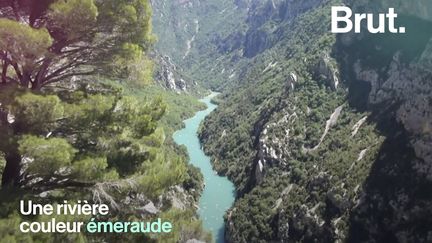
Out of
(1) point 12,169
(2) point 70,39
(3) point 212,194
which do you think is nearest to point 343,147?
(3) point 212,194

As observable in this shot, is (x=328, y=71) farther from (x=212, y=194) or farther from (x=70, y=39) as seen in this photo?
(x=70, y=39)

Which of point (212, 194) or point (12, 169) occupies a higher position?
point (12, 169)

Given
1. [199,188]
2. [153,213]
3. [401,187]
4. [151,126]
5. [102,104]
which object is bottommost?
[199,188]

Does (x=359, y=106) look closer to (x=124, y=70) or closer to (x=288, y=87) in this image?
(x=288, y=87)

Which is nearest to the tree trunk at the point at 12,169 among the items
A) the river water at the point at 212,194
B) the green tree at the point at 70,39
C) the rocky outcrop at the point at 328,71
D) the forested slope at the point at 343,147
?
the green tree at the point at 70,39

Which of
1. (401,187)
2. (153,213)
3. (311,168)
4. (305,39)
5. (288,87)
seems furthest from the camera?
(305,39)

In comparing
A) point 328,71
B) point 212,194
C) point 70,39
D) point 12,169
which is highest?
point 70,39

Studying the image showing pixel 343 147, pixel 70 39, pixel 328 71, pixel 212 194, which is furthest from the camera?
pixel 328 71

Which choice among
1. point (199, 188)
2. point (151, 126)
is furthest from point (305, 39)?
point (151, 126)

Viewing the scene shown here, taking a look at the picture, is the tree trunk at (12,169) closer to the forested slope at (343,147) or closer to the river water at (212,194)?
the forested slope at (343,147)
